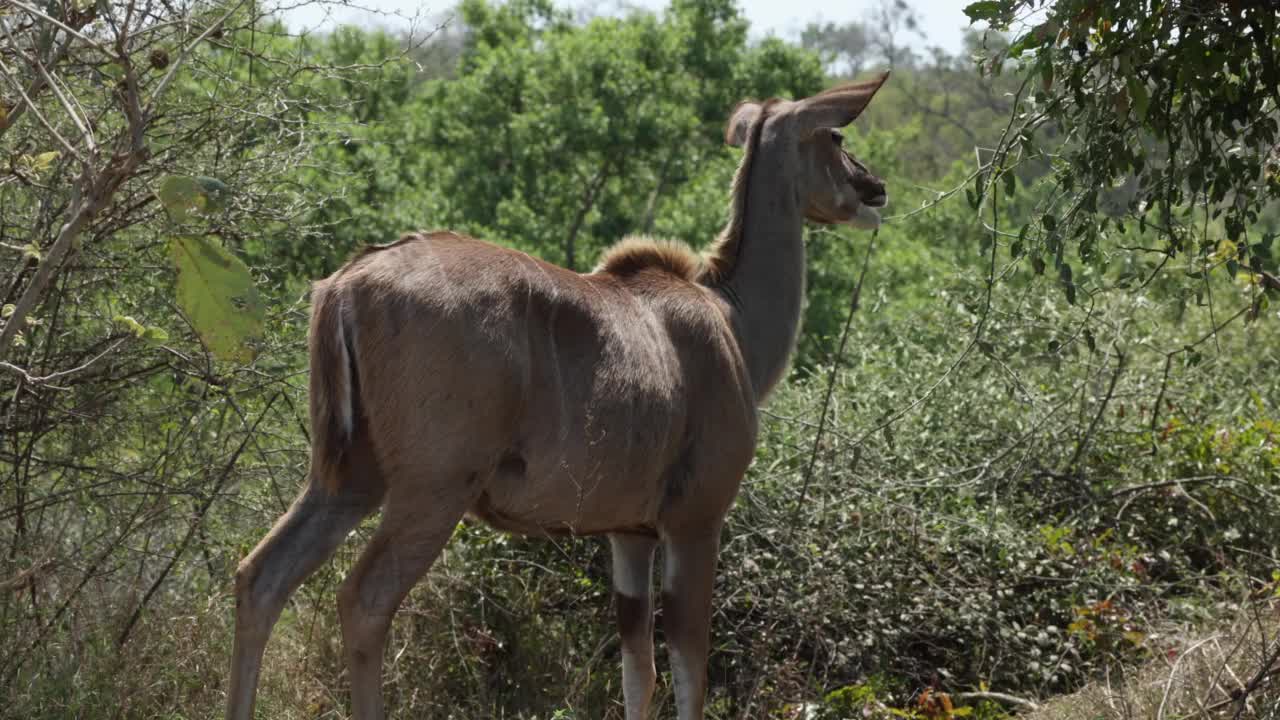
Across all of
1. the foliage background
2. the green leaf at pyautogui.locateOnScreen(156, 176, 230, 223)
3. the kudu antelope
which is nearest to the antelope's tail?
the kudu antelope

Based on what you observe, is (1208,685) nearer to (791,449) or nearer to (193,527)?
(791,449)

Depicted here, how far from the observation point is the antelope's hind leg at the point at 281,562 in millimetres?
4184

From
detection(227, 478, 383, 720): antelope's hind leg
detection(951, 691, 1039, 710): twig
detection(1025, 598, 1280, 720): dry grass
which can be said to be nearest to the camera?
detection(227, 478, 383, 720): antelope's hind leg

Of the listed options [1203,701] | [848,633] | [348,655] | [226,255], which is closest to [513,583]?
[848,633]

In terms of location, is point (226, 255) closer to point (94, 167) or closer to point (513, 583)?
point (94, 167)

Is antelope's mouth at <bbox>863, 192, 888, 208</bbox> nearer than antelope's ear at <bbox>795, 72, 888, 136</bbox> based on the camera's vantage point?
No

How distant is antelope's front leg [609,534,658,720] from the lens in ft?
17.5

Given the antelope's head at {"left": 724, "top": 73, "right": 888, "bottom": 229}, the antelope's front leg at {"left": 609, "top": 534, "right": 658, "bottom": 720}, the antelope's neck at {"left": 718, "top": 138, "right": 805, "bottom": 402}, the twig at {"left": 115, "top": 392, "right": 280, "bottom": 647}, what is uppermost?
the antelope's head at {"left": 724, "top": 73, "right": 888, "bottom": 229}

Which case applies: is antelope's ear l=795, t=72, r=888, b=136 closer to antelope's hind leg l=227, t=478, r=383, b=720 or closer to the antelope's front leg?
the antelope's front leg

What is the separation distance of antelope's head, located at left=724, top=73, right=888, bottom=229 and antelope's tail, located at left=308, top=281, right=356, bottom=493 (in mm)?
2321

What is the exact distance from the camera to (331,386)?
4.35m

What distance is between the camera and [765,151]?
604 cm

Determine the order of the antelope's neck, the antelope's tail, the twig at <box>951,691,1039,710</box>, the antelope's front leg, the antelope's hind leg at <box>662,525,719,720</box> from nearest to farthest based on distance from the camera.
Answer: the antelope's tail < the antelope's hind leg at <box>662,525,719,720</box> < the antelope's front leg < the antelope's neck < the twig at <box>951,691,1039,710</box>

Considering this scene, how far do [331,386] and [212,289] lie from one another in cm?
144
